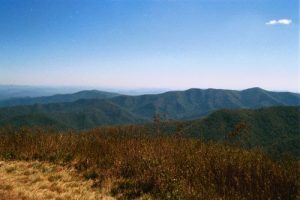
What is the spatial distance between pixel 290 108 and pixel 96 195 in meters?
168

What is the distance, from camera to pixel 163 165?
625 centimetres

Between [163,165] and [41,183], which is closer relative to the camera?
[41,183]

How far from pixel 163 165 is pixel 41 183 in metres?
2.40

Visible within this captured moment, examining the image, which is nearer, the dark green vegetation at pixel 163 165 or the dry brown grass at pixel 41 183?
the dry brown grass at pixel 41 183

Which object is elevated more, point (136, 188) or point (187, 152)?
point (187, 152)

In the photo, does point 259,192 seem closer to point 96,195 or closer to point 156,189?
point 156,189

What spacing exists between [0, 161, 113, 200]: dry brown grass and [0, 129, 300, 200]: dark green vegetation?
1.06 feet

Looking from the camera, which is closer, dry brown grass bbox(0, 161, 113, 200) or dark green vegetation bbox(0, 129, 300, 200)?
dry brown grass bbox(0, 161, 113, 200)

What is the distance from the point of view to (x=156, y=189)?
552 centimetres

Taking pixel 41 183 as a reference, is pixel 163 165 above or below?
above

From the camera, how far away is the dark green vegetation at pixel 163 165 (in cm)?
526

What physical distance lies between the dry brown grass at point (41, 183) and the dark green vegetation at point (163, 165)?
1.06 feet

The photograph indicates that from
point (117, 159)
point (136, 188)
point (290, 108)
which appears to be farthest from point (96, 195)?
point (290, 108)

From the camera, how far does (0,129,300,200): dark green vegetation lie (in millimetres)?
5258
